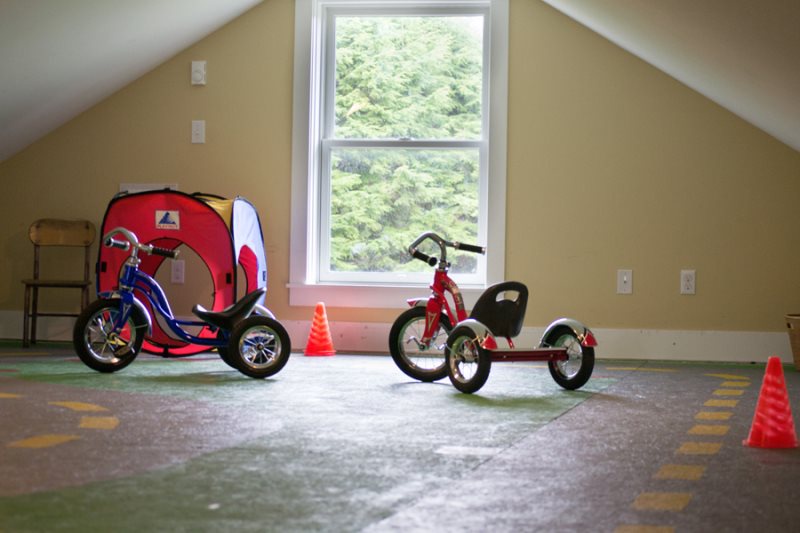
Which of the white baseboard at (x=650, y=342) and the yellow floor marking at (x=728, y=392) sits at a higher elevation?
the white baseboard at (x=650, y=342)

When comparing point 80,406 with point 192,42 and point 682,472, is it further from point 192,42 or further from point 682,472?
point 192,42

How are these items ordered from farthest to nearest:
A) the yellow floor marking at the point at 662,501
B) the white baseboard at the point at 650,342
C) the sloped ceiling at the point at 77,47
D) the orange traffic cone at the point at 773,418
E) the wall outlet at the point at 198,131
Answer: the wall outlet at the point at 198,131 → the white baseboard at the point at 650,342 → the sloped ceiling at the point at 77,47 → the orange traffic cone at the point at 773,418 → the yellow floor marking at the point at 662,501

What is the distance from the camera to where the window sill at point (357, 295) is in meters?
6.22

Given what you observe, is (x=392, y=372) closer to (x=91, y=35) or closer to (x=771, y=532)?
(x=91, y=35)

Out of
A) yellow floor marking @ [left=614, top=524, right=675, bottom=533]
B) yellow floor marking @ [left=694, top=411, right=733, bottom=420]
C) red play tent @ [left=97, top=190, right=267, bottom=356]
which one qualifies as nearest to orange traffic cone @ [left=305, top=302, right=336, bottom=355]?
red play tent @ [left=97, top=190, right=267, bottom=356]

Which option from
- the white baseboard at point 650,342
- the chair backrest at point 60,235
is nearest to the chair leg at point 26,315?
the chair backrest at point 60,235

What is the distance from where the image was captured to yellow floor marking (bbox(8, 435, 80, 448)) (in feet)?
9.96

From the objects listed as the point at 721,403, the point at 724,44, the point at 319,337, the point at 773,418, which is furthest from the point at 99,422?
the point at 724,44

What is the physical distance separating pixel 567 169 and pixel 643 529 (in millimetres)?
4112

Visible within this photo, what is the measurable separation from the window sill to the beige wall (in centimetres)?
7

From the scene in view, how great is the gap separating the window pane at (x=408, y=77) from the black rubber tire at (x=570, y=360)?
203 centimetres

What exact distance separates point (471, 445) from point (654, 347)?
3.11m

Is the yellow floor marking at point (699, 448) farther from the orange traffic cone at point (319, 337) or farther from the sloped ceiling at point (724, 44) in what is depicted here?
the orange traffic cone at point (319, 337)

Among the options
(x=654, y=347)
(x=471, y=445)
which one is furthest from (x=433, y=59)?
(x=471, y=445)
